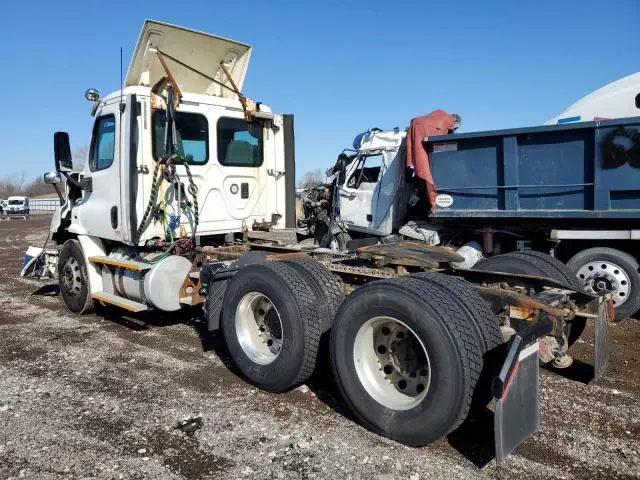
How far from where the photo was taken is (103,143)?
657 cm

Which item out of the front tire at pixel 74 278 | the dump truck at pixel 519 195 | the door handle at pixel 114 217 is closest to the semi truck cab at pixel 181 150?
the door handle at pixel 114 217

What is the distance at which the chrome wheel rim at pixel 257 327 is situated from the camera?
4484mm

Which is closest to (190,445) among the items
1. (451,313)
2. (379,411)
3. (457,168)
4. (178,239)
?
(379,411)

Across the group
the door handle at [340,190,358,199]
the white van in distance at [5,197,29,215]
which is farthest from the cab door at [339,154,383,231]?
the white van in distance at [5,197,29,215]

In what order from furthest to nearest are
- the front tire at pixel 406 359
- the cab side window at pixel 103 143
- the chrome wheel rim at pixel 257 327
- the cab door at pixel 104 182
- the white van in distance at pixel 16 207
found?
the white van in distance at pixel 16 207
the cab side window at pixel 103 143
the cab door at pixel 104 182
the chrome wheel rim at pixel 257 327
the front tire at pixel 406 359

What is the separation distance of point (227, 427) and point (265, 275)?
1189mm

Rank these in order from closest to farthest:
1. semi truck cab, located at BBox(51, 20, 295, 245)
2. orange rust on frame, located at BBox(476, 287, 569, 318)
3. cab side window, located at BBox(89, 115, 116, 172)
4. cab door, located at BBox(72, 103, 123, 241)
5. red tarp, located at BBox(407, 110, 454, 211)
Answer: orange rust on frame, located at BBox(476, 287, 569, 318) → semi truck cab, located at BBox(51, 20, 295, 245) → cab door, located at BBox(72, 103, 123, 241) → cab side window, located at BBox(89, 115, 116, 172) → red tarp, located at BBox(407, 110, 454, 211)

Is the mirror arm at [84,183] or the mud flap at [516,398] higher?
the mirror arm at [84,183]

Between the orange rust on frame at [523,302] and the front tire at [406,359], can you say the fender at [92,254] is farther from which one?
the orange rust on frame at [523,302]

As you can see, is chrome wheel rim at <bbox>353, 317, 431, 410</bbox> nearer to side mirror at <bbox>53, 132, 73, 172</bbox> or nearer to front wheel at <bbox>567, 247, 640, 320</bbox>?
front wheel at <bbox>567, 247, 640, 320</bbox>

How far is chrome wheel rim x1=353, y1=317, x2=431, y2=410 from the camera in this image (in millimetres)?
3480

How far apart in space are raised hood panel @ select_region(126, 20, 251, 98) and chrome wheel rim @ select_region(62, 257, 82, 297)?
101 inches

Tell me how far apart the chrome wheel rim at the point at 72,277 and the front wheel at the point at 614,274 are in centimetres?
666

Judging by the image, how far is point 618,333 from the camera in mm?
6410
